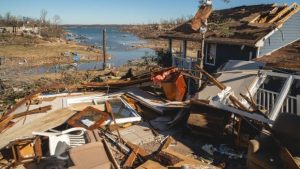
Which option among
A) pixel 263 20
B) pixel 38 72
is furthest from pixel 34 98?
pixel 38 72

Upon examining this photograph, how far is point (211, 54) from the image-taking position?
16328mm

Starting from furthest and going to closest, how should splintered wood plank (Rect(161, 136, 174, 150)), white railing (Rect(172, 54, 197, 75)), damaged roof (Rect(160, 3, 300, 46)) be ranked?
white railing (Rect(172, 54, 197, 75))
damaged roof (Rect(160, 3, 300, 46))
splintered wood plank (Rect(161, 136, 174, 150))

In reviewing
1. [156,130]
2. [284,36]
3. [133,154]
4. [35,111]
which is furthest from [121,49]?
[133,154]

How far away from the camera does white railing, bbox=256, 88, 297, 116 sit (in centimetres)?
897

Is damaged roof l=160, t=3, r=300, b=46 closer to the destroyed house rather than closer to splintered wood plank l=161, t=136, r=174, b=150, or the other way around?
the destroyed house

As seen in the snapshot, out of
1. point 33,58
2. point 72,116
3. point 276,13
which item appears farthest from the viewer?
point 33,58

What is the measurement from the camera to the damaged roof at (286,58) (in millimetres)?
10266

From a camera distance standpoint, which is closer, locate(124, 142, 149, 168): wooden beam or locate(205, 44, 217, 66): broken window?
locate(124, 142, 149, 168): wooden beam

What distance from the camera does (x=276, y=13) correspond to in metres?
14.5

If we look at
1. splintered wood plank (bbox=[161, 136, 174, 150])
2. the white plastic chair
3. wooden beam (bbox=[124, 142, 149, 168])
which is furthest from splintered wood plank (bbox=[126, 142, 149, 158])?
the white plastic chair

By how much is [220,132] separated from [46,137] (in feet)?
14.5

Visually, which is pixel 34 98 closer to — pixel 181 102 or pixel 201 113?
pixel 181 102

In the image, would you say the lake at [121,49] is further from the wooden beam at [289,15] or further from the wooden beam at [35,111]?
the wooden beam at [35,111]

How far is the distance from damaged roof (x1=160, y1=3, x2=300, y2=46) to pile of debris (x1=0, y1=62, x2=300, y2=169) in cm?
207
